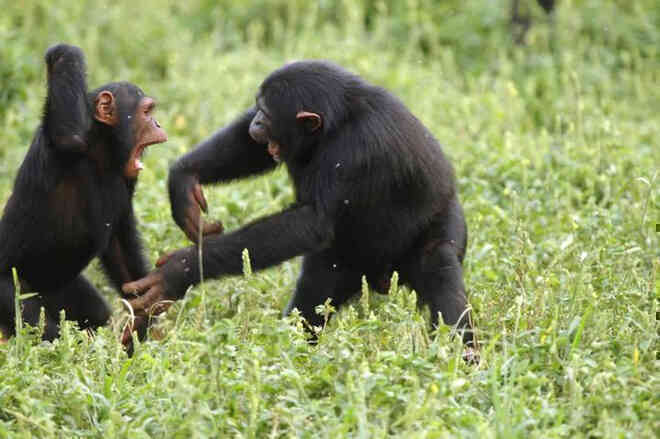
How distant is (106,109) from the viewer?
213 inches

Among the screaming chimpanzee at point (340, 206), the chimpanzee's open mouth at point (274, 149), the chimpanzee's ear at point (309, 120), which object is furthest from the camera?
the chimpanzee's open mouth at point (274, 149)

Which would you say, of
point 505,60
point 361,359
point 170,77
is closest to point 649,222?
point 361,359

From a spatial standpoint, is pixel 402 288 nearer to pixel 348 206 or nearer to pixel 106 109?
pixel 348 206

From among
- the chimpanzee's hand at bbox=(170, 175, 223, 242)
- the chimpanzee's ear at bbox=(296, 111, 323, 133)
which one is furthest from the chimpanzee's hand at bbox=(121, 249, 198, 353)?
the chimpanzee's ear at bbox=(296, 111, 323, 133)

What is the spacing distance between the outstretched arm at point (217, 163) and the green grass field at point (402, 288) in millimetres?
602

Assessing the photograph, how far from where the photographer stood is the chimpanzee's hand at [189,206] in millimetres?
5566

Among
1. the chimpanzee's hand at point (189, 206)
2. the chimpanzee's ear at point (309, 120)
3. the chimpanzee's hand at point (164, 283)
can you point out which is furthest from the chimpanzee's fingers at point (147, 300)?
the chimpanzee's ear at point (309, 120)

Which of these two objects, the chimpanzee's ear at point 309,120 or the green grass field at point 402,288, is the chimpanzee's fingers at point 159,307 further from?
the chimpanzee's ear at point 309,120

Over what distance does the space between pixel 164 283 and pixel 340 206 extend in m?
0.98

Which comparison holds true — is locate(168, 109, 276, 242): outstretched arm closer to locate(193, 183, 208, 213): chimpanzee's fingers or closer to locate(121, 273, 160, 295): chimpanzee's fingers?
locate(193, 183, 208, 213): chimpanzee's fingers

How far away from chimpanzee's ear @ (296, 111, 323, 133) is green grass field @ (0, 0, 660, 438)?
3.19ft

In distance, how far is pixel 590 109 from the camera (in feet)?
29.4

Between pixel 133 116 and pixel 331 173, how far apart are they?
3.62 ft

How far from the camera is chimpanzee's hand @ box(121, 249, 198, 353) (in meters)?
5.07
